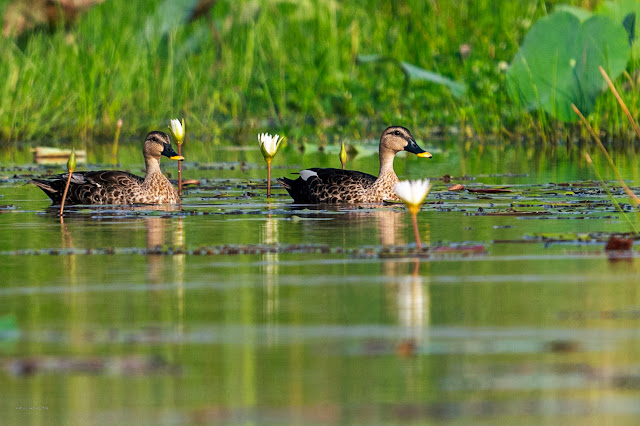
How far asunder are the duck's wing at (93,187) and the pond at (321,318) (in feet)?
4.33

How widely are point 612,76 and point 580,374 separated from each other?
31.8ft

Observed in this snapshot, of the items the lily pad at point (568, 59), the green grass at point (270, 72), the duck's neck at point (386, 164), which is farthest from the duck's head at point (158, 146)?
the green grass at point (270, 72)

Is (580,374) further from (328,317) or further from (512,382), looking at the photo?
(328,317)

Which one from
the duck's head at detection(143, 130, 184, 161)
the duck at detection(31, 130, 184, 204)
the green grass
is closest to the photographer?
the duck at detection(31, 130, 184, 204)

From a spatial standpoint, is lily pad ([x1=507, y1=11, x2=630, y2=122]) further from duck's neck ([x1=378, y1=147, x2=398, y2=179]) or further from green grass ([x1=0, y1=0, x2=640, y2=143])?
duck's neck ([x1=378, y1=147, x2=398, y2=179])

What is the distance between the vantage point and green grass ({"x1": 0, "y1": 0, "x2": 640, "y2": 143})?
1686 centimetres

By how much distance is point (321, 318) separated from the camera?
16.1 feet

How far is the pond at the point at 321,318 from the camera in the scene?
374 cm

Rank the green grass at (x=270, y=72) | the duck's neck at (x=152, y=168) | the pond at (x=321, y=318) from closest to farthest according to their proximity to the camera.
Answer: the pond at (x=321, y=318)
the duck's neck at (x=152, y=168)
the green grass at (x=270, y=72)

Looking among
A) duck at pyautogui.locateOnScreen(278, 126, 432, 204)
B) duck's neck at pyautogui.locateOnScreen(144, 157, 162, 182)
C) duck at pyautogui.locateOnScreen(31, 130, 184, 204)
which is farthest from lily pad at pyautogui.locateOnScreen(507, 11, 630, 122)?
duck at pyautogui.locateOnScreen(31, 130, 184, 204)

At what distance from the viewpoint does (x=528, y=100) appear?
14.4m

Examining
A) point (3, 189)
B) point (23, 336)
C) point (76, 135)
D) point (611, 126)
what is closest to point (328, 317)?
point (23, 336)

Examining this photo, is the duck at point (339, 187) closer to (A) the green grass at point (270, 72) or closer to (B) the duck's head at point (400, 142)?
(B) the duck's head at point (400, 142)

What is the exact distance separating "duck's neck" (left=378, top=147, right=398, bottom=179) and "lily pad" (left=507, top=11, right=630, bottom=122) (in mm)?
2986
